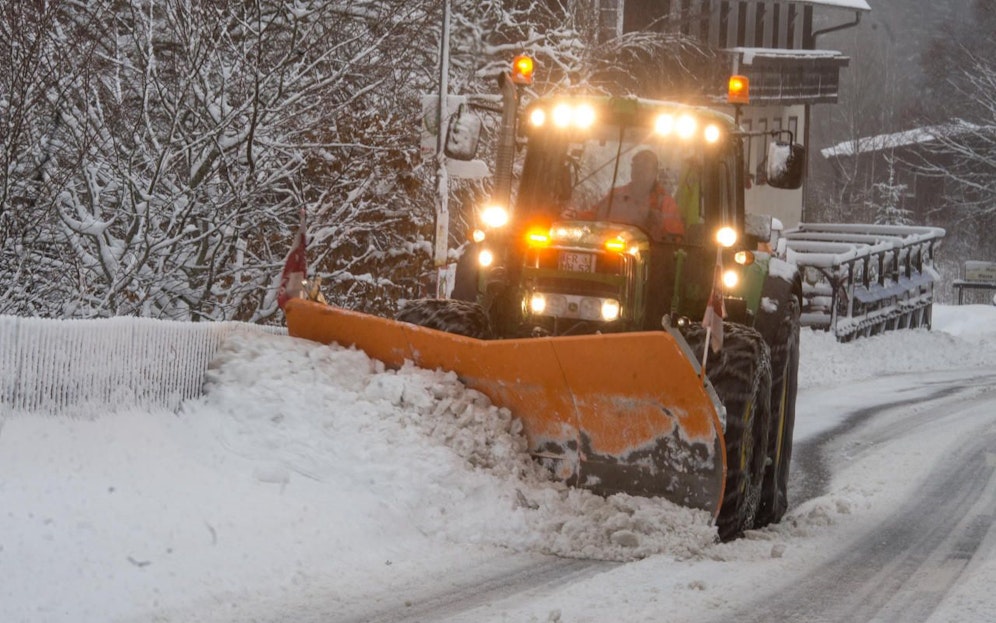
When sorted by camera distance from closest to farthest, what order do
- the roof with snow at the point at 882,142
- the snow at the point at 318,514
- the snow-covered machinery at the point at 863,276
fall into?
1. the snow at the point at 318,514
2. the snow-covered machinery at the point at 863,276
3. the roof with snow at the point at 882,142

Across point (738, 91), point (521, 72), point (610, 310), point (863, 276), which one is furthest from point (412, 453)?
point (863, 276)

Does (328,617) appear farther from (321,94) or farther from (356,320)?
(321,94)

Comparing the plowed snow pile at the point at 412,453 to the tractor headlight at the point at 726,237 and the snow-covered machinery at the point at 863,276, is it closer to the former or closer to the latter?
the tractor headlight at the point at 726,237

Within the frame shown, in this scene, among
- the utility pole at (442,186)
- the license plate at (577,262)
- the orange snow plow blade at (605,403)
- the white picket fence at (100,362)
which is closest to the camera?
the white picket fence at (100,362)

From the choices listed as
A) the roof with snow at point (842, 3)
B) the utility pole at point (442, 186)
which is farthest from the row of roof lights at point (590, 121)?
the roof with snow at point (842, 3)

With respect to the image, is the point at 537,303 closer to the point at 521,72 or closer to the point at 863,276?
the point at 521,72

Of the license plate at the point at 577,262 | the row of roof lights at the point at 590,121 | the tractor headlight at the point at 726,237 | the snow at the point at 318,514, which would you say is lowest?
the snow at the point at 318,514

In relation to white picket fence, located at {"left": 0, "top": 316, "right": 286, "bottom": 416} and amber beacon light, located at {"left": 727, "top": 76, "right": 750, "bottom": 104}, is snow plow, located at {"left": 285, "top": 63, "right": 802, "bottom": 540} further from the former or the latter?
white picket fence, located at {"left": 0, "top": 316, "right": 286, "bottom": 416}

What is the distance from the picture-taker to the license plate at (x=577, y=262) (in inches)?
295

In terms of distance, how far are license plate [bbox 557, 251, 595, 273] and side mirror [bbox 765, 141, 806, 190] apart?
3.94 feet

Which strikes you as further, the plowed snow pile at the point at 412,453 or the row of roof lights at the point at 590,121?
the row of roof lights at the point at 590,121

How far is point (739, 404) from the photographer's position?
697cm

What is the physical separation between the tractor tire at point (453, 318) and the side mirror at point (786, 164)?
189cm

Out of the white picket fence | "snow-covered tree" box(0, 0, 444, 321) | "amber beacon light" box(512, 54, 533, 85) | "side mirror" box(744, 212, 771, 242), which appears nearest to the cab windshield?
"side mirror" box(744, 212, 771, 242)
